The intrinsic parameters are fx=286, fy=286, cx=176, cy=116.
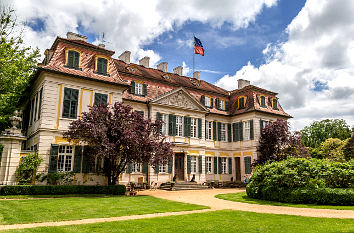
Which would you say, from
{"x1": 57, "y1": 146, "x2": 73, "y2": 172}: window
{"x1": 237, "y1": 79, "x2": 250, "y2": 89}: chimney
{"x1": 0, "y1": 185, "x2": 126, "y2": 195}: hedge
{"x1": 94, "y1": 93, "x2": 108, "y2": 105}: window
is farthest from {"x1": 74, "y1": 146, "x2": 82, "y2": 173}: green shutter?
{"x1": 237, "y1": 79, "x2": 250, "y2": 89}: chimney

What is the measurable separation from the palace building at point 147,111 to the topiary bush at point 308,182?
9964mm

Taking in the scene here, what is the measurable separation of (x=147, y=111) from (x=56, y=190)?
35.4ft

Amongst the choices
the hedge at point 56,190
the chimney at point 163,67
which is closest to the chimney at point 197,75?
the chimney at point 163,67

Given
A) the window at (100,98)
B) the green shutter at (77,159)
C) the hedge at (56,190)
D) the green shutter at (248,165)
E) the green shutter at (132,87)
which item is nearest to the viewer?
the hedge at (56,190)

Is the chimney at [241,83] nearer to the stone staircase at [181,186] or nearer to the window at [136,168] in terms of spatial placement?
the stone staircase at [181,186]

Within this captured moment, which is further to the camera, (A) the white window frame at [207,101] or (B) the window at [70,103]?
(A) the white window frame at [207,101]

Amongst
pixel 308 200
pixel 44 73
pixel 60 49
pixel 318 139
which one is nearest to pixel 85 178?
pixel 44 73

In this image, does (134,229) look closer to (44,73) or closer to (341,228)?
(341,228)

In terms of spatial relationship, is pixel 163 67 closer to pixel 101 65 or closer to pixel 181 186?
pixel 101 65

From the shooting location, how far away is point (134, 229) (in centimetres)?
788

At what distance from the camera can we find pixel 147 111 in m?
25.1

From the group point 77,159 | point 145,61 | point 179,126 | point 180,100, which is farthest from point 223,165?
point 77,159

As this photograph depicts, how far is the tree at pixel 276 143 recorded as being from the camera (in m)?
26.7

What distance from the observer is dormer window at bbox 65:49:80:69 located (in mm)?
20047
